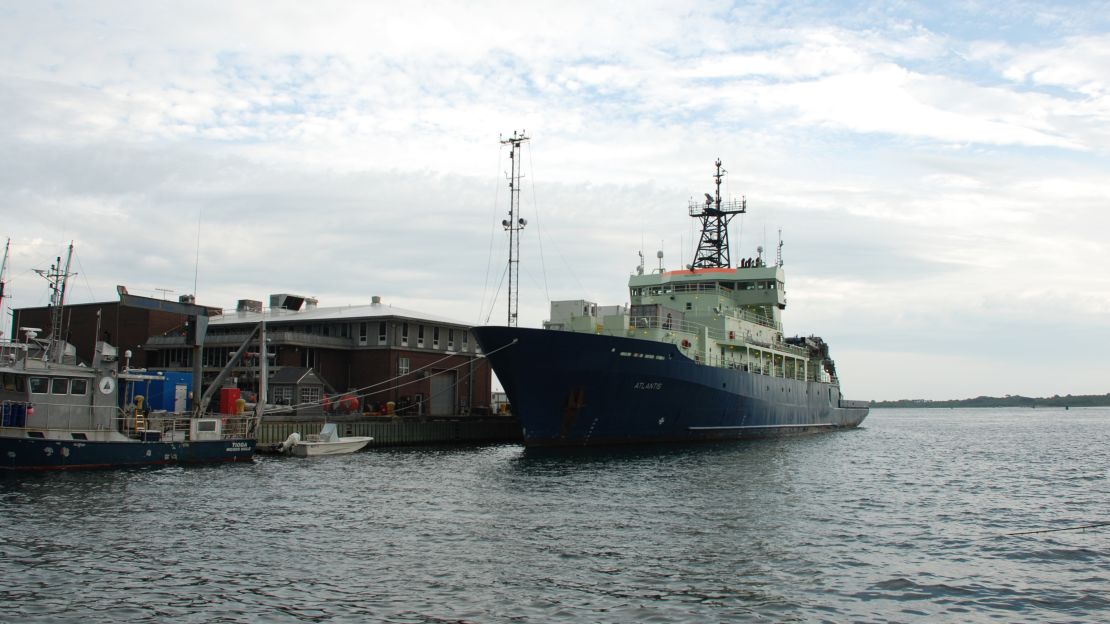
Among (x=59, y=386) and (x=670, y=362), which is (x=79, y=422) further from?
(x=670, y=362)

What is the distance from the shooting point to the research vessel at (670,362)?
40594mm

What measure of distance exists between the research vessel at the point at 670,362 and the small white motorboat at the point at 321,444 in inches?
341

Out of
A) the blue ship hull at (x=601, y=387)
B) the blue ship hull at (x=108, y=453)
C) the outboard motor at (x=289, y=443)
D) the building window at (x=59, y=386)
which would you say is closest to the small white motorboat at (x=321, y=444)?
the outboard motor at (x=289, y=443)

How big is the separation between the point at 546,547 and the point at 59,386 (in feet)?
77.5

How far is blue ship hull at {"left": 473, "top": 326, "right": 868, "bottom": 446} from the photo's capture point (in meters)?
40.1

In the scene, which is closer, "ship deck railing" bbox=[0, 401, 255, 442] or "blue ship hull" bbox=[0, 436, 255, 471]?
"blue ship hull" bbox=[0, 436, 255, 471]

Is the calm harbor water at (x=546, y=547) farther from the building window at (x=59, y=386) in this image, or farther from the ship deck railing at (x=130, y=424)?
the building window at (x=59, y=386)

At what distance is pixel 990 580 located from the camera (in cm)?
1647

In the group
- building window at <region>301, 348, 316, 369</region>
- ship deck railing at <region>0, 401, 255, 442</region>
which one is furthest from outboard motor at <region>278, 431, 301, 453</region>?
building window at <region>301, 348, 316, 369</region>

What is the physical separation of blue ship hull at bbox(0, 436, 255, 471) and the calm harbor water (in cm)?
136

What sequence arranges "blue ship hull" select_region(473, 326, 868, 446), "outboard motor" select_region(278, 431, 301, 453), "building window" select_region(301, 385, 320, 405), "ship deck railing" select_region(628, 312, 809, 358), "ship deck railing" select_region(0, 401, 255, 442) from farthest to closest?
"building window" select_region(301, 385, 320, 405) → "ship deck railing" select_region(628, 312, 809, 358) → "outboard motor" select_region(278, 431, 301, 453) → "blue ship hull" select_region(473, 326, 868, 446) → "ship deck railing" select_region(0, 401, 255, 442)

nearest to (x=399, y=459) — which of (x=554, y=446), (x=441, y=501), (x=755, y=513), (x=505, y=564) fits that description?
(x=554, y=446)

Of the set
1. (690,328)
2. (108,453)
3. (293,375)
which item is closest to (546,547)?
(108,453)

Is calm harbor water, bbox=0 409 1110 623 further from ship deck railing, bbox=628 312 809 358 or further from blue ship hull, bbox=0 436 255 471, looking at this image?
ship deck railing, bbox=628 312 809 358
